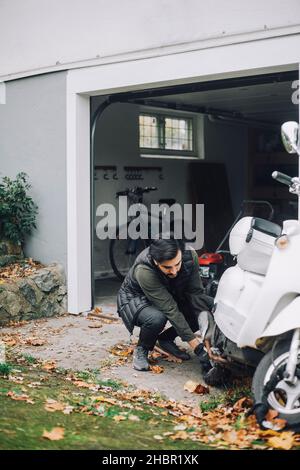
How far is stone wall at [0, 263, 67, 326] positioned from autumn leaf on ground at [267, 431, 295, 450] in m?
4.80

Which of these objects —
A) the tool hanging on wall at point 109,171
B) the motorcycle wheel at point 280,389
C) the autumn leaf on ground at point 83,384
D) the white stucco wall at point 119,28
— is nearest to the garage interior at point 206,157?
the tool hanging on wall at point 109,171

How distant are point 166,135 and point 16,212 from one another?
4710 millimetres

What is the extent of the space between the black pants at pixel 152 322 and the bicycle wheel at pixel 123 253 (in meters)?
4.87

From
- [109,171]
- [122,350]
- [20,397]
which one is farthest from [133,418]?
[109,171]

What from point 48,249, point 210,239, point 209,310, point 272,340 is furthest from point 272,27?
point 210,239

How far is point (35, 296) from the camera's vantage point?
28.8 feet

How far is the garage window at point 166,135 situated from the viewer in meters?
12.7

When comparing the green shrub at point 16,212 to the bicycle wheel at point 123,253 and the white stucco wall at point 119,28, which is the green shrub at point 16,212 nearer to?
the white stucco wall at point 119,28

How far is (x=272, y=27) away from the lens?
273 inches

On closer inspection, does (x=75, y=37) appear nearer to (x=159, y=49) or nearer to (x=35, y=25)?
(x=35, y=25)

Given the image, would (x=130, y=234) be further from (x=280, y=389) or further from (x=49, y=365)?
(x=280, y=389)

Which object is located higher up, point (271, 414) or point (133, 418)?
point (271, 414)

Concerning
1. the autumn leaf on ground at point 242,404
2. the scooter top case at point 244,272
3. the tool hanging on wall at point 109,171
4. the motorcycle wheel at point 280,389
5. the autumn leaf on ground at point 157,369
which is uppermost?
the tool hanging on wall at point 109,171

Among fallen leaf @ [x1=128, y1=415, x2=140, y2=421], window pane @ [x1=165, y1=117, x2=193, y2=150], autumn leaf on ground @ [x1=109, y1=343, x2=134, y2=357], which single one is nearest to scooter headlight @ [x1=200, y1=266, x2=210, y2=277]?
autumn leaf on ground @ [x1=109, y1=343, x2=134, y2=357]
